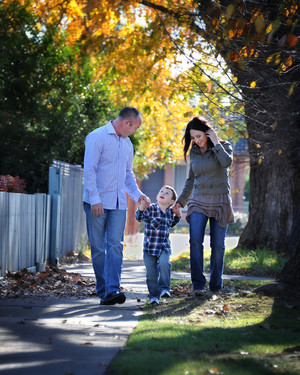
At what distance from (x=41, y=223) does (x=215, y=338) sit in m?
5.40

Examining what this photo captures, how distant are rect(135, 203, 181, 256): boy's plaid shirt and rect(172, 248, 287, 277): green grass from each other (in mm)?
4747

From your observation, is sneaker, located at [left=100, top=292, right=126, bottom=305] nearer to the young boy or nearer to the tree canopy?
the young boy

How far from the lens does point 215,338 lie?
5.45 metres

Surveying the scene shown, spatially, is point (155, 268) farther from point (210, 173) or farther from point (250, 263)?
point (250, 263)

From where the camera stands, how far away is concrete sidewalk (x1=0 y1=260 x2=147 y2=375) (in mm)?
4386

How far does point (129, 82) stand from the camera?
18172 millimetres

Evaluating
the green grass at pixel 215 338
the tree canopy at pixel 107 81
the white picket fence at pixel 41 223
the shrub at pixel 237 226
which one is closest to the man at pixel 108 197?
the green grass at pixel 215 338

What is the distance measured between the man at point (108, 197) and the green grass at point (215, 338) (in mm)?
525

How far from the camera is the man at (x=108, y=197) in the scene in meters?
7.13

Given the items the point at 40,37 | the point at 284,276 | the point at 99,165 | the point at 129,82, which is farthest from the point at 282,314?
the point at 129,82

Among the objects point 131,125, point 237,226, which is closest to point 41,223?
point 131,125

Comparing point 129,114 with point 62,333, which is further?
point 129,114

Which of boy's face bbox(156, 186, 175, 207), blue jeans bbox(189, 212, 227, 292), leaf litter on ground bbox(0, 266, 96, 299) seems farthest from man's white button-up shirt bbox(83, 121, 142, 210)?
leaf litter on ground bbox(0, 266, 96, 299)

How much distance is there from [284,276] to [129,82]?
11.2 metres
